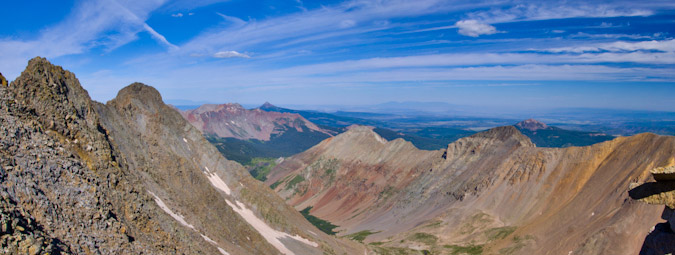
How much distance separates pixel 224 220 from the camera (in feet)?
201

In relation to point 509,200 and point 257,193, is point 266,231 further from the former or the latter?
point 509,200

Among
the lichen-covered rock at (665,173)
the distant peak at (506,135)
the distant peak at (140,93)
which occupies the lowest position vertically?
the distant peak at (506,135)

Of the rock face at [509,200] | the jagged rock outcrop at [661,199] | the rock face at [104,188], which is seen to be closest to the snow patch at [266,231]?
the rock face at [104,188]

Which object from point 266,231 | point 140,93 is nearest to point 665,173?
point 266,231

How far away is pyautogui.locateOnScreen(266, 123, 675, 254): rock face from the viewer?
89125 millimetres

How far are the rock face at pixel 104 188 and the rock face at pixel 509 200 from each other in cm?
4855

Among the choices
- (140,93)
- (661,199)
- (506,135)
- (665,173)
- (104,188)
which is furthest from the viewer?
(506,135)

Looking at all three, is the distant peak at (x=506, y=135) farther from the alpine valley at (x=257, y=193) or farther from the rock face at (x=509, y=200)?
the alpine valley at (x=257, y=193)

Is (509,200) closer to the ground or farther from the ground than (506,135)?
closer to the ground

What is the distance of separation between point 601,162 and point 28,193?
127 m

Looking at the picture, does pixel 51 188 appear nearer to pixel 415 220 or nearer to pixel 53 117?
pixel 53 117

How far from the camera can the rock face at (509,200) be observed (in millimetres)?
89125

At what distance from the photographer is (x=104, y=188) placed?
1296 inches

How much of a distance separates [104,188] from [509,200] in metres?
116
